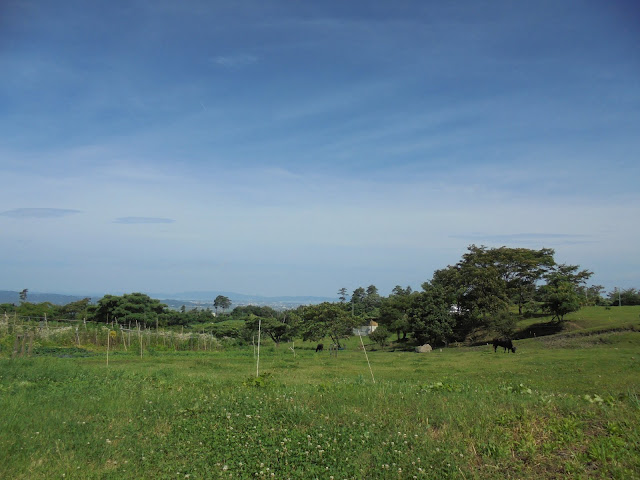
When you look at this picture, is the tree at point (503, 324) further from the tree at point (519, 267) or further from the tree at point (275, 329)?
the tree at point (275, 329)

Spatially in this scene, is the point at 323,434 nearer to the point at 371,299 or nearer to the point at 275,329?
the point at 275,329

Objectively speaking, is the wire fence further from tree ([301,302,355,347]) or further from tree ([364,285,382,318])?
tree ([364,285,382,318])

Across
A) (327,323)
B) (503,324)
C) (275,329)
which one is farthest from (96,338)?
(503,324)

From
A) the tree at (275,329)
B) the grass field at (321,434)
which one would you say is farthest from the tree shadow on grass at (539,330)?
the grass field at (321,434)

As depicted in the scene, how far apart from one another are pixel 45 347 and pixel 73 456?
31.6m

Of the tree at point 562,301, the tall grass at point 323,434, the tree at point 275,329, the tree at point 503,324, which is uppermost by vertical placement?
the tree at point 562,301

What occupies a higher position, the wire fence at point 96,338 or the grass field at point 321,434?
the grass field at point 321,434

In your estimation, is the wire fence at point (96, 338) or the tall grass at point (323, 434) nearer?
the tall grass at point (323, 434)

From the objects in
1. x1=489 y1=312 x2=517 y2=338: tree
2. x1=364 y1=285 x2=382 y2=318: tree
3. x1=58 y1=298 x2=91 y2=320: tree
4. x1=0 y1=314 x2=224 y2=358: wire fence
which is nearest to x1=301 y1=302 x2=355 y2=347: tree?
x1=0 y1=314 x2=224 y2=358: wire fence

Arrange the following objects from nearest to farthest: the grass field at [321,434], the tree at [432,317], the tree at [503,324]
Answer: the grass field at [321,434] < the tree at [503,324] < the tree at [432,317]

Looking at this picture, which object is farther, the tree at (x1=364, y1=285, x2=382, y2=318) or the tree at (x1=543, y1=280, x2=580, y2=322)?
the tree at (x1=364, y1=285, x2=382, y2=318)

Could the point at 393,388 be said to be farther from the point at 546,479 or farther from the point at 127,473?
the point at 127,473

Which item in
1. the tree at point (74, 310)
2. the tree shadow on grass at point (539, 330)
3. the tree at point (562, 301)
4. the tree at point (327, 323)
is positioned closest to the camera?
the tree at point (327, 323)

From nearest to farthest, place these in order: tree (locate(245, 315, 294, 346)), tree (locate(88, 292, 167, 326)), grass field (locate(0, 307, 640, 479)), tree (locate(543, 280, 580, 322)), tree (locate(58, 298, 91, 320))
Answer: grass field (locate(0, 307, 640, 479)) < tree (locate(543, 280, 580, 322)) < tree (locate(245, 315, 294, 346)) < tree (locate(88, 292, 167, 326)) < tree (locate(58, 298, 91, 320))
